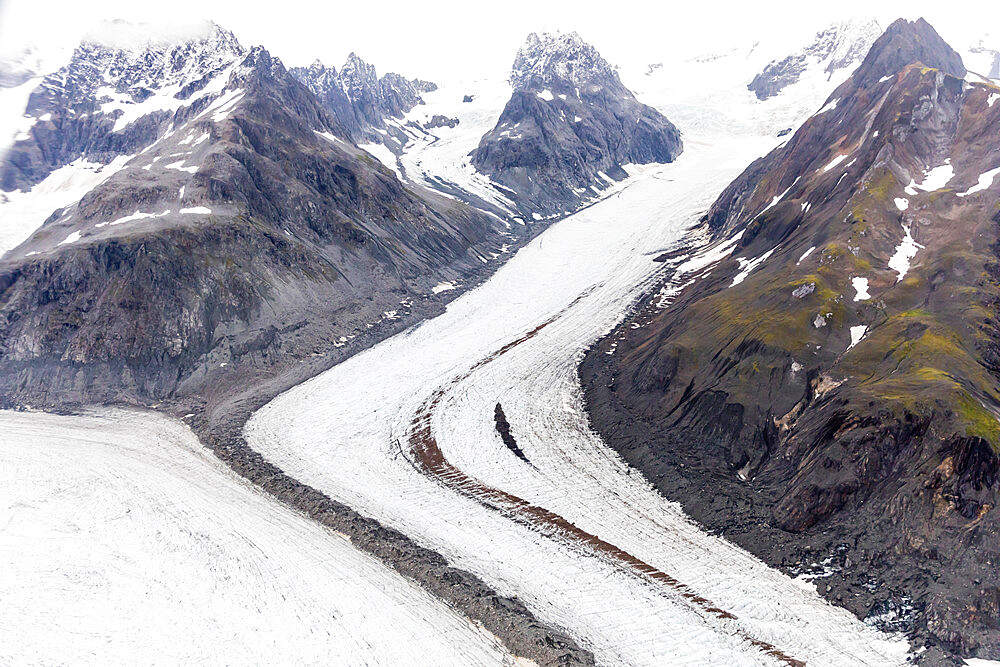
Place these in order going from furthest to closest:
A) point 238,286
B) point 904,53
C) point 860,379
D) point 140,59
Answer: point 140,59
point 904,53
point 238,286
point 860,379

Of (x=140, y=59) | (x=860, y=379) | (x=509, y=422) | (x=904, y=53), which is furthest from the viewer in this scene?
(x=140, y=59)

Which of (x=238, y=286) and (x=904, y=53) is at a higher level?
(x=904, y=53)

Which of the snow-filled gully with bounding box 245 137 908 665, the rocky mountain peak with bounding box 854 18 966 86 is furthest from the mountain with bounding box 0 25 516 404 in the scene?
the rocky mountain peak with bounding box 854 18 966 86

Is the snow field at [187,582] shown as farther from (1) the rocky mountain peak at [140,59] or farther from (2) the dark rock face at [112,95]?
(1) the rocky mountain peak at [140,59]

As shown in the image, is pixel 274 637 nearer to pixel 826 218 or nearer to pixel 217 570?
pixel 217 570

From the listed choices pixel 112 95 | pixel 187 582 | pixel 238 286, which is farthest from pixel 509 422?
pixel 112 95

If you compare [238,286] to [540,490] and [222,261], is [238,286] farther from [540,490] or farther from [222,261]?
[540,490]

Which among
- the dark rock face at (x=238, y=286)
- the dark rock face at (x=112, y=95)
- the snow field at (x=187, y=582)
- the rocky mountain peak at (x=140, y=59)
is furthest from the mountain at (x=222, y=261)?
the rocky mountain peak at (x=140, y=59)
